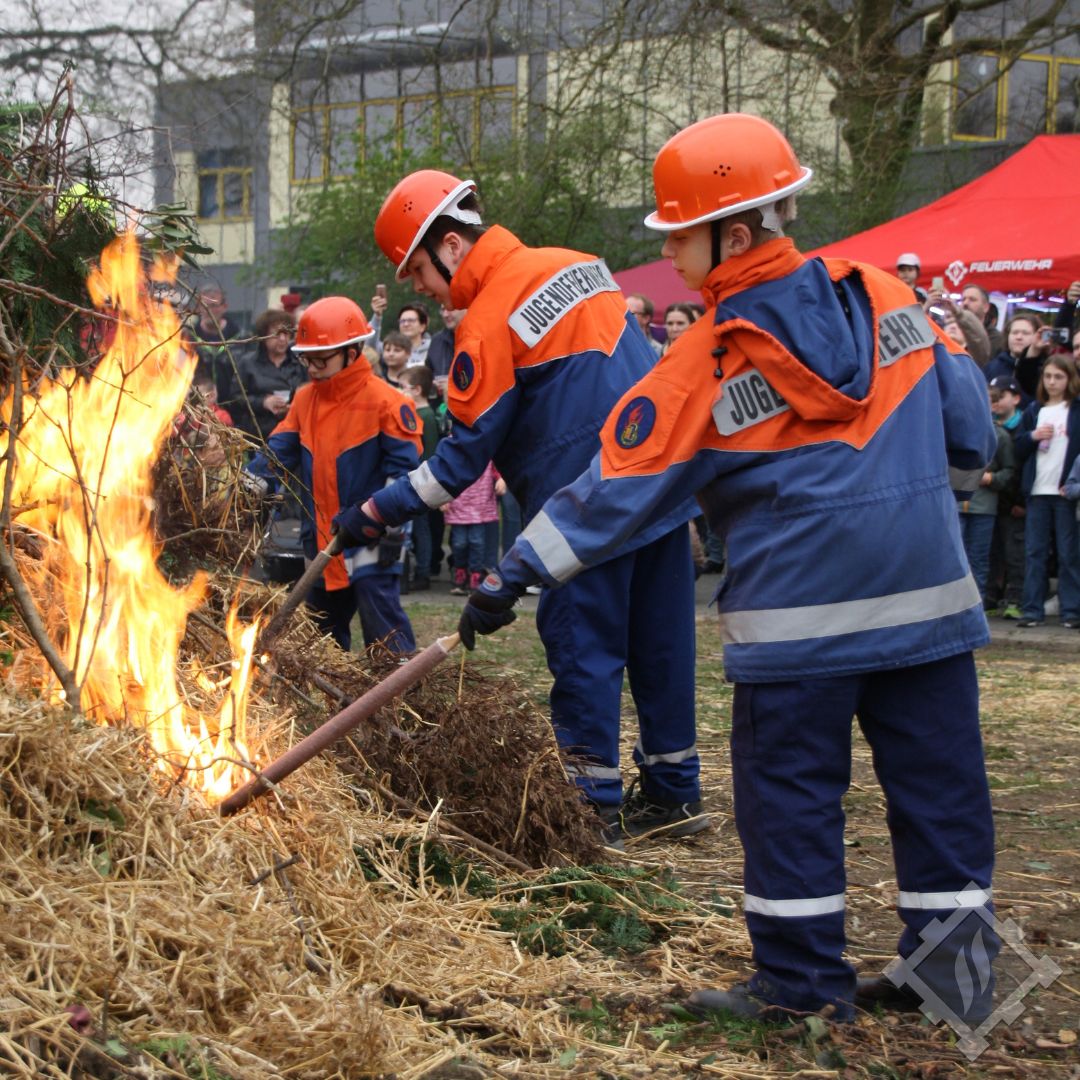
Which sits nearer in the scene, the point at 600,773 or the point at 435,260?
the point at 600,773

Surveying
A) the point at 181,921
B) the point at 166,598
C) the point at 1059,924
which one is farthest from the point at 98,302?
the point at 1059,924

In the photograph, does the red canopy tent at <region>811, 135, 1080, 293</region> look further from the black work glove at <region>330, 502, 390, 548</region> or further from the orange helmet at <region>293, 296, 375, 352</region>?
the black work glove at <region>330, 502, 390, 548</region>

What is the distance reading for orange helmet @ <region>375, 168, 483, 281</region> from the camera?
5547 mm

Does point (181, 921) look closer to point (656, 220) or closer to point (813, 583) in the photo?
point (813, 583)

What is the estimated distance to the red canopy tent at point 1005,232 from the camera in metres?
13.0

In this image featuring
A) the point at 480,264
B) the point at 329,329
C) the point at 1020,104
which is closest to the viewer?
the point at 480,264

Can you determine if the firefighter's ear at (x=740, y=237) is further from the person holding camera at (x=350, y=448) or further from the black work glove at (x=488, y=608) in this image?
the person holding camera at (x=350, y=448)

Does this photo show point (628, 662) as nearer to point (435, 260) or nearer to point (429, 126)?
point (435, 260)

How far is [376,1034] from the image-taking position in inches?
129

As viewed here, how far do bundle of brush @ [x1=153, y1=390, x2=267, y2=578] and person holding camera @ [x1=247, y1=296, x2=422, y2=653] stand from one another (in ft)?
5.30

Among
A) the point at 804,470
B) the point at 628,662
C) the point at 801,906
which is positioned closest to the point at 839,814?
the point at 801,906

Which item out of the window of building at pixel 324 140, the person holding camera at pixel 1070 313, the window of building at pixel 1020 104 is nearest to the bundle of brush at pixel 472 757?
the person holding camera at pixel 1070 313

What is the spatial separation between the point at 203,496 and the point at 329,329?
6.71 feet

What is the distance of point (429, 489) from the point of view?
5.36m
